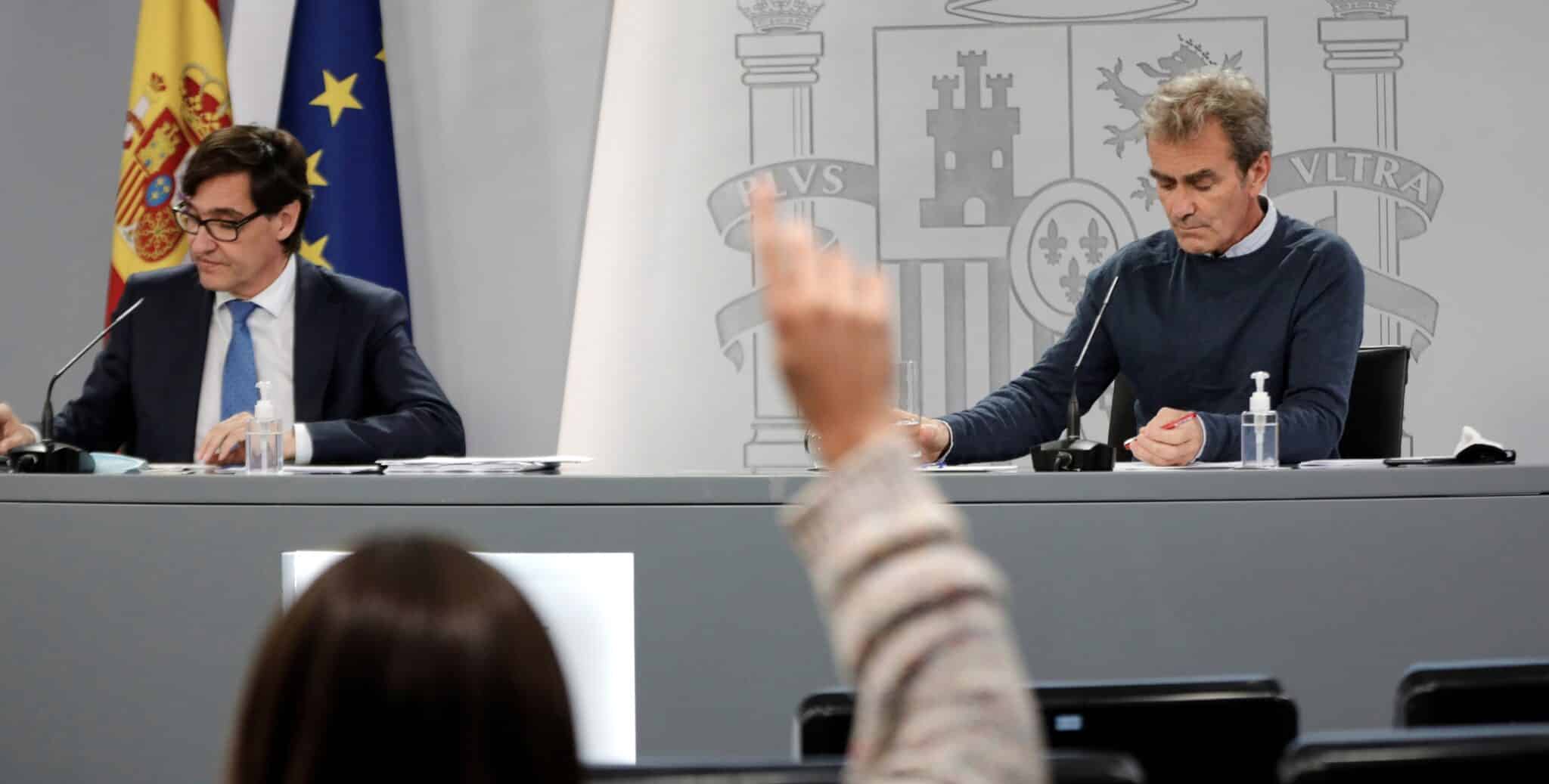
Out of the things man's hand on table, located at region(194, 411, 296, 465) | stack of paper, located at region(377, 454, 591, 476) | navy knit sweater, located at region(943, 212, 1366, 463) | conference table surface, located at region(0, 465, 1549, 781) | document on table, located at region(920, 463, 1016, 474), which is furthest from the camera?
navy knit sweater, located at region(943, 212, 1366, 463)

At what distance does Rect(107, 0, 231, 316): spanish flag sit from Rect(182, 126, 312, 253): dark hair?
840 mm

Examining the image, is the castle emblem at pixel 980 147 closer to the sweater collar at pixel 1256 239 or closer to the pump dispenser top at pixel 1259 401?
the sweater collar at pixel 1256 239

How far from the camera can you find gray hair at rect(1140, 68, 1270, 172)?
3.07 metres

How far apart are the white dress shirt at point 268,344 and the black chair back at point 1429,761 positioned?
2808 millimetres

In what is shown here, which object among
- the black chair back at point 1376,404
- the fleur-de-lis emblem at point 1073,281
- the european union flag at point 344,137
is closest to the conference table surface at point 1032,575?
the black chair back at point 1376,404

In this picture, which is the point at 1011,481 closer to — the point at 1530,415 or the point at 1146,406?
the point at 1146,406

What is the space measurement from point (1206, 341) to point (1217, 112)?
0.46 meters

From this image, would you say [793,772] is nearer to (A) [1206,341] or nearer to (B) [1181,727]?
(B) [1181,727]

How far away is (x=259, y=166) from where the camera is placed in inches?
136

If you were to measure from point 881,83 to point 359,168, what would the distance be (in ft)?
4.99

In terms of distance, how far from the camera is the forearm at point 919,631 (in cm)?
70

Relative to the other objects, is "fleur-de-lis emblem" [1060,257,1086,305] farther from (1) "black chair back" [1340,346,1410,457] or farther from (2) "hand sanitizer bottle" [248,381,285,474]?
(2) "hand sanitizer bottle" [248,381,285,474]

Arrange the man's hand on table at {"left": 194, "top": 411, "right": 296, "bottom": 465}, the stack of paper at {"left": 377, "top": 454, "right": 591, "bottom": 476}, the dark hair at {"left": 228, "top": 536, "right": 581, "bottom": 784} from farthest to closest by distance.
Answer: the man's hand on table at {"left": 194, "top": 411, "right": 296, "bottom": 465} < the stack of paper at {"left": 377, "top": 454, "right": 591, "bottom": 476} < the dark hair at {"left": 228, "top": 536, "right": 581, "bottom": 784}

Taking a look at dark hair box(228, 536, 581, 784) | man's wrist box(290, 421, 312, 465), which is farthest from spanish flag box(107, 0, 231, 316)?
dark hair box(228, 536, 581, 784)
